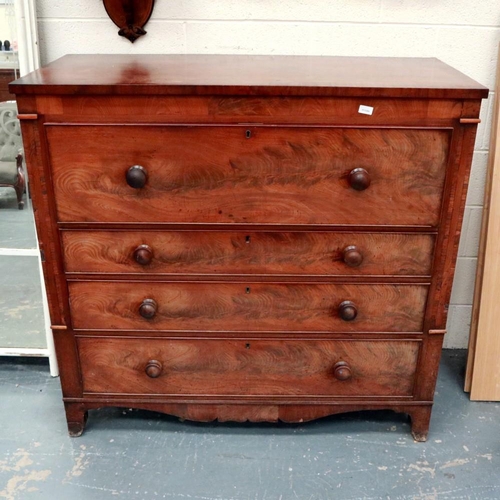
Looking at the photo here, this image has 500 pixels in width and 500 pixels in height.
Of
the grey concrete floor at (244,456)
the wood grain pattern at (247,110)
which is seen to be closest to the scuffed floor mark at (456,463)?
the grey concrete floor at (244,456)

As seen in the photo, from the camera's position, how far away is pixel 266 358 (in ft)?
5.97

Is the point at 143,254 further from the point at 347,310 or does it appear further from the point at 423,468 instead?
the point at 423,468

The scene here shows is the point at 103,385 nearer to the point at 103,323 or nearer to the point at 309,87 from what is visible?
the point at 103,323

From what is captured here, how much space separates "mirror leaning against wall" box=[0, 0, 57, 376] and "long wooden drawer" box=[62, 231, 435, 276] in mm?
540

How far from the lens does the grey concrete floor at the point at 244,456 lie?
5.71ft

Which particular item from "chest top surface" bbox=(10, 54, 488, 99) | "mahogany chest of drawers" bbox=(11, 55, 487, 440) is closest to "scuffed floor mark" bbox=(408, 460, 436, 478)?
"mahogany chest of drawers" bbox=(11, 55, 487, 440)

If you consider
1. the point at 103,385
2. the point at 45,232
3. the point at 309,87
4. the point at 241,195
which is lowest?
the point at 103,385

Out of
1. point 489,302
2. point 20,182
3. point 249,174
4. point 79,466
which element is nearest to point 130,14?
point 20,182

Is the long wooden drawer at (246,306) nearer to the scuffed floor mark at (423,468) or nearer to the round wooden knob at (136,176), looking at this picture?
the round wooden knob at (136,176)

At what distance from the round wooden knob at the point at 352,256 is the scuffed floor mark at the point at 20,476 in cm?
112

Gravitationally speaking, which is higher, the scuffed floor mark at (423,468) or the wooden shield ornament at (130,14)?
the wooden shield ornament at (130,14)

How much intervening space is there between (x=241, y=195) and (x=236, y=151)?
12 centimetres

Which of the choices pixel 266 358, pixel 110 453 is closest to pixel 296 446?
pixel 266 358

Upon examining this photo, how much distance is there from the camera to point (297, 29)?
202 cm
